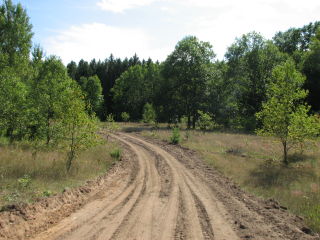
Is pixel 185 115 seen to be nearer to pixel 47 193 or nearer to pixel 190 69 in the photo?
pixel 190 69

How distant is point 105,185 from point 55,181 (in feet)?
8.39

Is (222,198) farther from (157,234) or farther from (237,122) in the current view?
(237,122)

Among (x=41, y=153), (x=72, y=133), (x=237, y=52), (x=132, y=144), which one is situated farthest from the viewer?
(x=237, y=52)

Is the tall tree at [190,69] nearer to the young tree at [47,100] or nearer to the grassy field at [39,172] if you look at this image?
the young tree at [47,100]

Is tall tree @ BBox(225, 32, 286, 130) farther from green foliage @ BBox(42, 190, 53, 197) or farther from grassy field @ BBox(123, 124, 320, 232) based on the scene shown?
green foliage @ BBox(42, 190, 53, 197)

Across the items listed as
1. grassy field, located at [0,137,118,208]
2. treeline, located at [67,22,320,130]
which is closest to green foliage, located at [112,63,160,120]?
treeline, located at [67,22,320,130]

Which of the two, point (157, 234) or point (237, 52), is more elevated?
point (237, 52)

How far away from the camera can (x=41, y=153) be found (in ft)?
64.7

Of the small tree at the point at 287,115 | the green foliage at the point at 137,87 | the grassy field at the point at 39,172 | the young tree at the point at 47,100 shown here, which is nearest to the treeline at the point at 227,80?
the green foliage at the point at 137,87

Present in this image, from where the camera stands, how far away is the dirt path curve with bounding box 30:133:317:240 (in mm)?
9375

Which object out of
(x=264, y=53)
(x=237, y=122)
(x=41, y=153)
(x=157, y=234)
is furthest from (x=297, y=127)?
(x=264, y=53)

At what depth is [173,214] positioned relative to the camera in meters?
11.2

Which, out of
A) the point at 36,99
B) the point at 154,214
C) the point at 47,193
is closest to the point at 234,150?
the point at 36,99

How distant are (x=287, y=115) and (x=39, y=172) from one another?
18242mm
